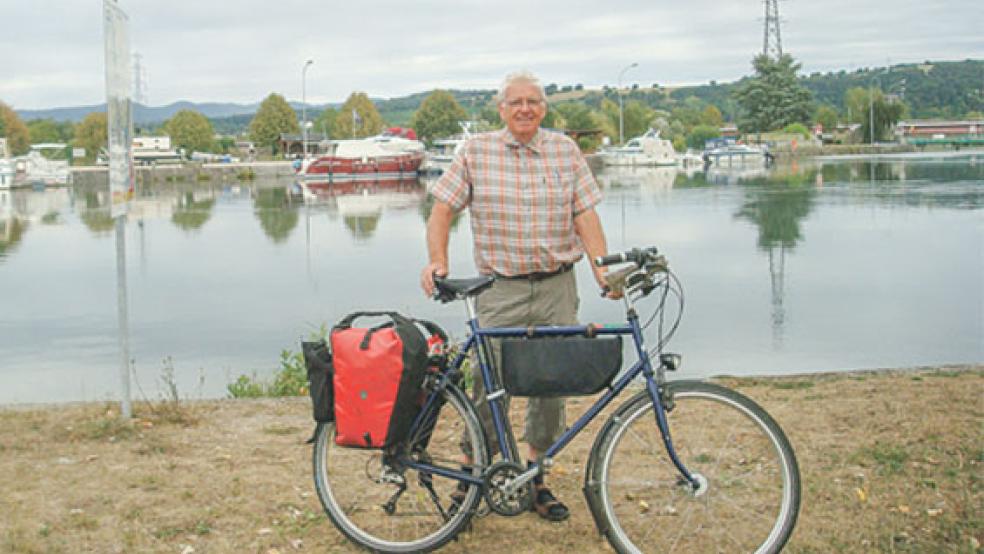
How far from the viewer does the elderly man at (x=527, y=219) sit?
446 cm

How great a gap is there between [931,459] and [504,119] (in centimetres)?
246

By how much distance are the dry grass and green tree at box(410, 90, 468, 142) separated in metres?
102

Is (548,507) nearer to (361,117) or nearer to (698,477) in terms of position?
(698,477)

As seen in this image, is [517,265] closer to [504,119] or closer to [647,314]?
[504,119]

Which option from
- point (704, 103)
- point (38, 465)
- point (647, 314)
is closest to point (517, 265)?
point (38, 465)

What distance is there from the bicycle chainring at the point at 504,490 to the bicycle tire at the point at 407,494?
1.9 inches

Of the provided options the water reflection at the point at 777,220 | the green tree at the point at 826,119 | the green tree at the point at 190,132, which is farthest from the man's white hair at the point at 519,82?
the green tree at the point at 826,119

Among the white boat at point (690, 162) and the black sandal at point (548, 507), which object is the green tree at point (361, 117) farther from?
the black sandal at point (548, 507)

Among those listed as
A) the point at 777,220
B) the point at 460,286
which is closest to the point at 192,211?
the point at 777,220

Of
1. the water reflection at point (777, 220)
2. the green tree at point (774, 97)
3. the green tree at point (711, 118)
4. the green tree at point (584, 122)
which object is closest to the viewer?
the water reflection at point (777, 220)

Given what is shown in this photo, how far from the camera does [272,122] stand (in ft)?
349

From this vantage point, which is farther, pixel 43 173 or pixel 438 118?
pixel 438 118

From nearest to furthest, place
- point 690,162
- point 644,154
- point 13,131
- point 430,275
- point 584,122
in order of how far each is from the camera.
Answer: point 430,275, point 644,154, point 690,162, point 13,131, point 584,122

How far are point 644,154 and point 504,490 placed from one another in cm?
8277
